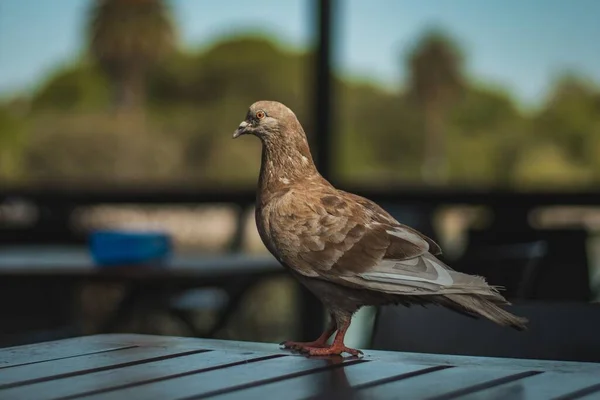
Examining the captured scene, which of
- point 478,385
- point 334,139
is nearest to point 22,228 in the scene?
point 334,139

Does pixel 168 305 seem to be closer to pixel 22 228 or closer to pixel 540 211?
pixel 22 228

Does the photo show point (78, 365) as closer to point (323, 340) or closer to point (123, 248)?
point (323, 340)

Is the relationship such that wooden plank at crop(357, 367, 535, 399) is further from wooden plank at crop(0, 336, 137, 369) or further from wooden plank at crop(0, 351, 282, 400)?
wooden plank at crop(0, 336, 137, 369)

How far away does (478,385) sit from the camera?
140cm

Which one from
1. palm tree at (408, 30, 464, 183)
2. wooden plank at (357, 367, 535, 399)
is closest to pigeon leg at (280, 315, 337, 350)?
wooden plank at (357, 367, 535, 399)

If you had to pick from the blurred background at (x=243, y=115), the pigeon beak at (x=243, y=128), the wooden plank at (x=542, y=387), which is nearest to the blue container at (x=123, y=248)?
the blurred background at (x=243, y=115)

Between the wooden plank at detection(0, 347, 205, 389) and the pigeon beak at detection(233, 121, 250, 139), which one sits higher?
the pigeon beak at detection(233, 121, 250, 139)

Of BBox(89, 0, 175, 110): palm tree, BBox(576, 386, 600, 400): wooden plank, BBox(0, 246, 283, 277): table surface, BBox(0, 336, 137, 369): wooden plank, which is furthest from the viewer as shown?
BBox(89, 0, 175, 110): palm tree

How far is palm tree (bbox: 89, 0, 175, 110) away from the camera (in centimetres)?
536

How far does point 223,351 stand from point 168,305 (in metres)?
2.98

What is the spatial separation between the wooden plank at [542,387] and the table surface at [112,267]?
2268 mm

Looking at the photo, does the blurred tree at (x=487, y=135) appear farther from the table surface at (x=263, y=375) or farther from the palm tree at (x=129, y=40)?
the table surface at (x=263, y=375)

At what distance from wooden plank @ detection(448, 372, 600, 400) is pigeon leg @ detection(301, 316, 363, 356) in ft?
0.96

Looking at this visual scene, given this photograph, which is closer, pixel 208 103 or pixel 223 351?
pixel 223 351
